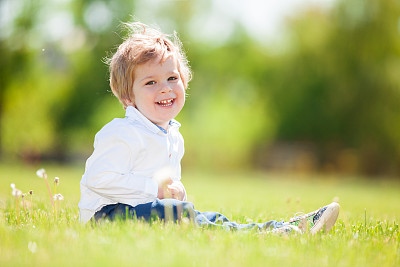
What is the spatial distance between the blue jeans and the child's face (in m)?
0.75

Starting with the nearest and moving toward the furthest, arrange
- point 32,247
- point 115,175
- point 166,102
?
point 32,247
point 115,175
point 166,102

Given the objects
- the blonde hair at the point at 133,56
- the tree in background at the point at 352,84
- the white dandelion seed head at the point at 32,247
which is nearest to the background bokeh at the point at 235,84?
the tree in background at the point at 352,84

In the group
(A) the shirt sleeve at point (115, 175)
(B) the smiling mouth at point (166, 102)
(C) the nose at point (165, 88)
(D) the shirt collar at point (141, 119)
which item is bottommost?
(A) the shirt sleeve at point (115, 175)

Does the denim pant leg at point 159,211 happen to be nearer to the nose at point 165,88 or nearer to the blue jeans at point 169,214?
the blue jeans at point 169,214

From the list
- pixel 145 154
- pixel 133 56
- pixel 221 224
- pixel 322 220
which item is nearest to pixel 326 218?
pixel 322 220

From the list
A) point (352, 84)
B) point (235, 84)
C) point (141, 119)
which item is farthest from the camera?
→ point (235, 84)

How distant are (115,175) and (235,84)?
83.0 ft

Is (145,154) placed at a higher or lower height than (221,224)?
higher

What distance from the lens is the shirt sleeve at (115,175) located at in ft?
11.3

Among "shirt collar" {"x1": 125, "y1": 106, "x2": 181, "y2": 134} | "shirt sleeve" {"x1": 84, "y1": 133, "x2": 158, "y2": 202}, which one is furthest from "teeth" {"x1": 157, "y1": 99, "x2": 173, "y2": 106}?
"shirt sleeve" {"x1": 84, "y1": 133, "x2": 158, "y2": 202}

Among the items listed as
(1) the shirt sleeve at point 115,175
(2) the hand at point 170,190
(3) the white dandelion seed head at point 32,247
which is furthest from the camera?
(2) the hand at point 170,190

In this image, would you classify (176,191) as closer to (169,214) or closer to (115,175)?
(169,214)

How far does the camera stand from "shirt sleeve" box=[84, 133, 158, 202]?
3.46 m

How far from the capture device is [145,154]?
3721mm
